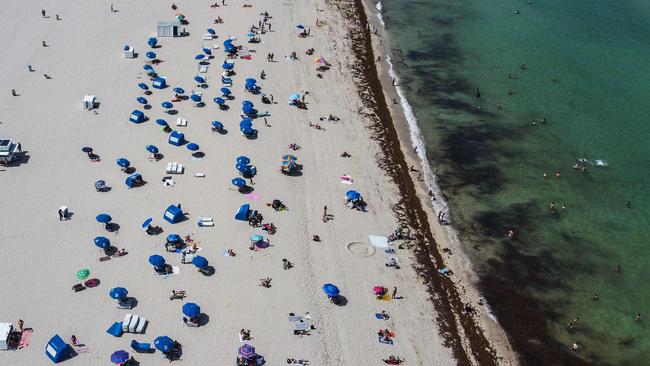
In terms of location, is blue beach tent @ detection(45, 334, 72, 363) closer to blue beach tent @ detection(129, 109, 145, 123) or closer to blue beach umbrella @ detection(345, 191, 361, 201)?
blue beach umbrella @ detection(345, 191, 361, 201)

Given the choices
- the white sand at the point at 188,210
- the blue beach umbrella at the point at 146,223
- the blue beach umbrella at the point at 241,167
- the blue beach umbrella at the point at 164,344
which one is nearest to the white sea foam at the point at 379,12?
the white sand at the point at 188,210

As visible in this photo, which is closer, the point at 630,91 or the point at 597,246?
the point at 597,246

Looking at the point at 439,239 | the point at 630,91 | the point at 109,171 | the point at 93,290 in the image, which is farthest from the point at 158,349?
the point at 630,91

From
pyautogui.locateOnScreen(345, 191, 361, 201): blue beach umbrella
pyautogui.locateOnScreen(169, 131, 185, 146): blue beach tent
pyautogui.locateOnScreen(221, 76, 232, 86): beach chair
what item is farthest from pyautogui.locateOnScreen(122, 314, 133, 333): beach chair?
pyautogui.locateOnScreen(221, 76, 232, 86): beach chair

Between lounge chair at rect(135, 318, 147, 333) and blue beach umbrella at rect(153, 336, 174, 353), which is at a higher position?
blue beach umbrella at rect(153, 336, 174, 353)

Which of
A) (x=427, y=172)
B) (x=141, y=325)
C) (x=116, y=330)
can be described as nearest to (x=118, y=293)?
(x=116, y=330)

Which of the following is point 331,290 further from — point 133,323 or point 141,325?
point 133,323

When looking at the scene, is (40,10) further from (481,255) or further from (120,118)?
(481,255)
